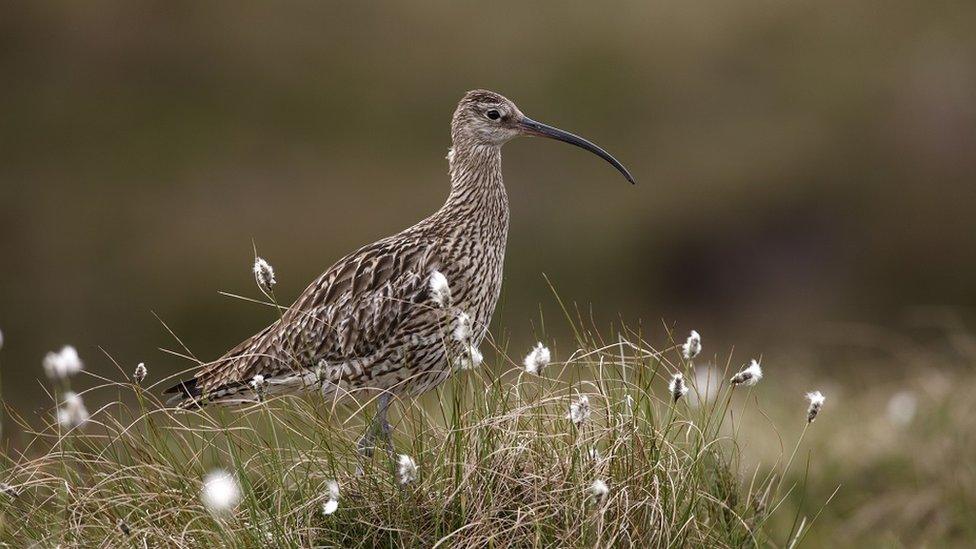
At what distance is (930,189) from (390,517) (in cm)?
1668

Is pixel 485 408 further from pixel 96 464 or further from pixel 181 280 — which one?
pixel 181 280

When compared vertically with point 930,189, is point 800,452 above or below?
above

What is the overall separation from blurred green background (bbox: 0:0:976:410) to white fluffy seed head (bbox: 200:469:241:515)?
1068cm

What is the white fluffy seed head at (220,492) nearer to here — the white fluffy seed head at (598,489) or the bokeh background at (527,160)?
the white fluffy seed head at (598,489)

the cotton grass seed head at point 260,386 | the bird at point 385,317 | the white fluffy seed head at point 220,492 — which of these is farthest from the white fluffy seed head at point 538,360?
the bird at point 385,317

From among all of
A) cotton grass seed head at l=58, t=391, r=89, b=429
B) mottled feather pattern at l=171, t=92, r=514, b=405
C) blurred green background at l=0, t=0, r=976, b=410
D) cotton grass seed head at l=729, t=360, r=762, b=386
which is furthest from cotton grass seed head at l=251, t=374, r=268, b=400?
blurred green background at l=0, t=0, r=976, b=410

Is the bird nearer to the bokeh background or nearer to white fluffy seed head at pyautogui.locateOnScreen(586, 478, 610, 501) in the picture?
white fluffy seed head at pyautogui.locateOnScreen(586, 478, 610, 501)

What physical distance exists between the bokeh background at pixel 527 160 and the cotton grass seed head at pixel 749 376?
35.4 ft

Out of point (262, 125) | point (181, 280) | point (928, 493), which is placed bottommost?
point (181, 280)

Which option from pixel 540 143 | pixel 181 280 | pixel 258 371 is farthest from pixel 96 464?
pixel 540 143

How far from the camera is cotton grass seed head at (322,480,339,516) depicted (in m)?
4.33

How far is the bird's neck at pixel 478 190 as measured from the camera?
22.0 feet

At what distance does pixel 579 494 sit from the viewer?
4.72m

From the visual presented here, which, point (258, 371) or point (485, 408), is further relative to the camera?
point (258, 371)
